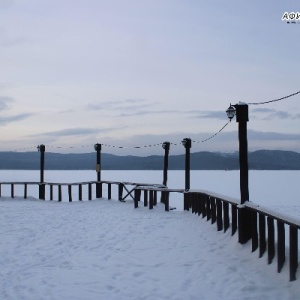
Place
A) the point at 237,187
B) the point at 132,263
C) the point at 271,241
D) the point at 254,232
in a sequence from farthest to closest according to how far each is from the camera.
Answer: the point at 237,187, the point at 254,232, the point at 132,263, the point at 271,241

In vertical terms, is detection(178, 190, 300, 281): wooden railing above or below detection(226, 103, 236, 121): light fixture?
below

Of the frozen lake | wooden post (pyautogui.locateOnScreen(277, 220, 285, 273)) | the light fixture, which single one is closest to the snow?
wooden post (pyautogui.locateOnScreen(277, 220, 285, 273))

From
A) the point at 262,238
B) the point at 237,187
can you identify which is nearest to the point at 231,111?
the point at 262,238

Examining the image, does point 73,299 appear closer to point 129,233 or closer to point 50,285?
point 50,285

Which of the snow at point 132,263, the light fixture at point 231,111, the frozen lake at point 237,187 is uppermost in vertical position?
the light fixture at point 231,111

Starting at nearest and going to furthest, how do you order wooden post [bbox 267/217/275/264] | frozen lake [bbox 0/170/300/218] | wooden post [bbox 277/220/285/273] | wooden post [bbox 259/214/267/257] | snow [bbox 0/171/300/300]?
snow [bbox 0/171/300/300] < wooden post [bbox 277/220/285/273] < wooden post [bbox 267/217/275/264] < wooden post [bbox 259/214/267/257] < frozen lake [bbox 0/170/300/218]

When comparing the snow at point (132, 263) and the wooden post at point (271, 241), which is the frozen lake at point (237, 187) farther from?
the wooden post at point (271, 241)

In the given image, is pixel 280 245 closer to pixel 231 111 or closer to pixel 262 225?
pixel 262 225

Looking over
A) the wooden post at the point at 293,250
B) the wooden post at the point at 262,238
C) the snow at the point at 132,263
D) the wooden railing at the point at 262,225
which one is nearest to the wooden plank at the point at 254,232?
the wooden railing at the point at 262,225

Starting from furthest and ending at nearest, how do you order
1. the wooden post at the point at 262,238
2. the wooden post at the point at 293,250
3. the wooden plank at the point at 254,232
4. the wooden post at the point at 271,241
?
1. the wooden plank at the point at 254,232
2. the wooden post at the point at 262,238
3. the wooden post at the point at 271,241
4. the wooden post at the point at 293,250

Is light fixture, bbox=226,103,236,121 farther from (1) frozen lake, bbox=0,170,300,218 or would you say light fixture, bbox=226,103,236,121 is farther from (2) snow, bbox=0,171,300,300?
(1) frozen lake, bbox=0,170,300,218

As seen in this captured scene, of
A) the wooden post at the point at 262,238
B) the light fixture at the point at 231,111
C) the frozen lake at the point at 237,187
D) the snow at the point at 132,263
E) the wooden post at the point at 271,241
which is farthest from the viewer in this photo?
the frozen lake at the point at 237,187

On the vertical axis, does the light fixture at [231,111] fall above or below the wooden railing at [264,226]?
above

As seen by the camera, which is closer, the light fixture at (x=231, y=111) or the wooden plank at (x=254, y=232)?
the wooden plank at (x=254, y=232)
